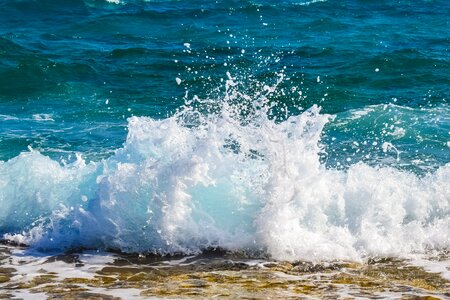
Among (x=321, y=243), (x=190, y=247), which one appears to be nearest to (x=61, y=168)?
(x=190, y=247)

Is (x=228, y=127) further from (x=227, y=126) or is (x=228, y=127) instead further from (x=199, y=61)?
(x=199, y=61)

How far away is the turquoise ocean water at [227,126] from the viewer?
9000 millimetres

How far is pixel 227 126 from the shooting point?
9.13 meters

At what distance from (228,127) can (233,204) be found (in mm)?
872

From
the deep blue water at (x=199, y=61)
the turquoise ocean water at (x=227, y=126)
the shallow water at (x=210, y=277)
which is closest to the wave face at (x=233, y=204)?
the turquoise ocean water at (x=227, y=126)

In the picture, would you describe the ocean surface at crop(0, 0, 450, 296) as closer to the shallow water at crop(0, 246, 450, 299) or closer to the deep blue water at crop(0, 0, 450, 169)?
the deep blue water at crop(0, 0, 450, 169)

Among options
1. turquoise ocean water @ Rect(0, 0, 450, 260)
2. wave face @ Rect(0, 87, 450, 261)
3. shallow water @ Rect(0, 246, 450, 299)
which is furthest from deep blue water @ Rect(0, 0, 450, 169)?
shallow water @ Rect(0, 246, 450, 299)

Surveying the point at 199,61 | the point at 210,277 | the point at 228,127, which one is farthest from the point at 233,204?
the point at 199,61

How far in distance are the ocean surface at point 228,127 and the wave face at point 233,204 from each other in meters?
0.02

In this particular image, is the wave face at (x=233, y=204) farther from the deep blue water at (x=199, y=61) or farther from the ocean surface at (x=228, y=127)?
the deep blue water at (x=199, y=61)

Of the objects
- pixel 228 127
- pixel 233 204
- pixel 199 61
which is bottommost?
pixel 233 204

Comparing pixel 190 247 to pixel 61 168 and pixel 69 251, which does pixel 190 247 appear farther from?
pixel 61 168

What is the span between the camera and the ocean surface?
8.98 metres

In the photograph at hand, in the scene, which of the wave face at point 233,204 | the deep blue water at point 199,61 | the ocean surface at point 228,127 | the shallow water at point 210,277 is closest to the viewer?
the shallow water at point 210,277
